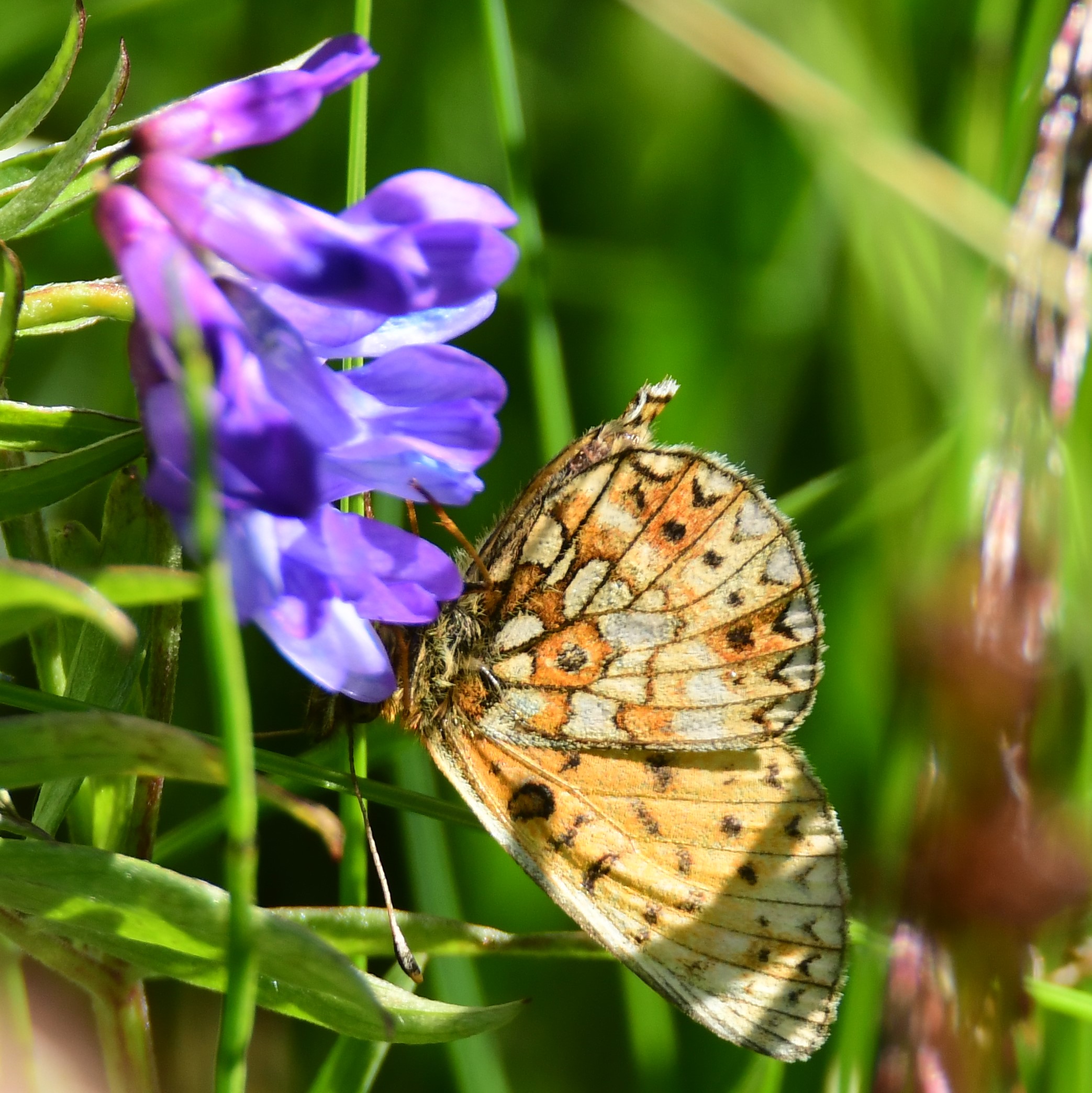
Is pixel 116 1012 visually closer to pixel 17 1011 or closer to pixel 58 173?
pixel 17 1011

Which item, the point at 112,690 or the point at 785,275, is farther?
the point at 785,275

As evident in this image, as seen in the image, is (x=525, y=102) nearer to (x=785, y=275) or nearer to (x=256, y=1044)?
(x=785, y=275)

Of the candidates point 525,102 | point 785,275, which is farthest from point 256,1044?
point 525,102

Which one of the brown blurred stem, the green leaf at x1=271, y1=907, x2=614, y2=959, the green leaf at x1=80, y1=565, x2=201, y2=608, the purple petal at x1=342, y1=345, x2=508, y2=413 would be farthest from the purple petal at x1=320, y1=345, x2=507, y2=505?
the brown blurred stem

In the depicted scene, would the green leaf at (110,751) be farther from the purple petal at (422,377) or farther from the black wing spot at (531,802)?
the black wing spot at (531,802)

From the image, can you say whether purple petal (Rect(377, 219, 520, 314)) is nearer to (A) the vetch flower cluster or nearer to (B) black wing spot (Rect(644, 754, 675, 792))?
(A) the vetch flower cluster

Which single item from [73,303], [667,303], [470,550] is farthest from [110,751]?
[667,303]
